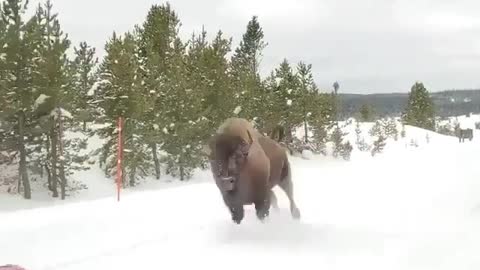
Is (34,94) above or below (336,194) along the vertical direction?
above

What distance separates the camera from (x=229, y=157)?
5.93m

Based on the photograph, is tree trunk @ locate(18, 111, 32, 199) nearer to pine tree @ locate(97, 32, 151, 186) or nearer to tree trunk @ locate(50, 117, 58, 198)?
tree trunk @ locate(50, 117, 58, 198)

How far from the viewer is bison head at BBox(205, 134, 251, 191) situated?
19.4 feet

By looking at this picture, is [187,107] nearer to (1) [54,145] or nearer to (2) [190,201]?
(1) [54,145]

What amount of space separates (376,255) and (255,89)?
37.0 meters

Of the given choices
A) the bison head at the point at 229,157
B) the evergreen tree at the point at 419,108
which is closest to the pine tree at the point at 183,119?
the bison head at the point at 229,157

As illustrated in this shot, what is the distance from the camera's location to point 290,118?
4350 centimetres

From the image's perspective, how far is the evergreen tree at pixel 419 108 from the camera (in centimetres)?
9456

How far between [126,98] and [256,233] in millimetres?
24946

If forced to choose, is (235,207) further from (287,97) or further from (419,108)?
(419,108)

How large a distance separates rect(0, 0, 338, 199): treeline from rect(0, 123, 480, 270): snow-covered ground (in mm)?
10242

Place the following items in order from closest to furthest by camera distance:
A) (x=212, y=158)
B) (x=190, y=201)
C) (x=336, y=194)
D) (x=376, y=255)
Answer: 1. (x=376, y=255)
2. (x=212, y=158)
3. (x=190, y=201)
4. (x=336, y=194)

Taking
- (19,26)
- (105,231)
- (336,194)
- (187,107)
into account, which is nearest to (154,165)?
(187,107)

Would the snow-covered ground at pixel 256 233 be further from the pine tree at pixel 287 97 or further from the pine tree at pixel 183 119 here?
the pine tree at pixel 287 97
